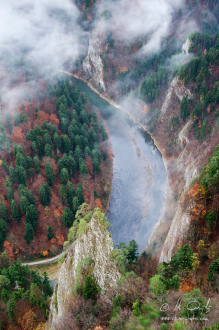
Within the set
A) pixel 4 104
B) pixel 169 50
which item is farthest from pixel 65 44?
pixel 4 104

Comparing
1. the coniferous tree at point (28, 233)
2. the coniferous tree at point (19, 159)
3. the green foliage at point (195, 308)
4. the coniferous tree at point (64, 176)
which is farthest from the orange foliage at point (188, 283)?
the coniferous tree at point (19, 159)

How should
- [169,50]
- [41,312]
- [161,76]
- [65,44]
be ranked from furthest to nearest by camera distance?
1. [65,44]
2. [169,50]
3. [161,76]
4. [41,312]

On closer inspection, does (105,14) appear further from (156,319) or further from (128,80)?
(156,319)

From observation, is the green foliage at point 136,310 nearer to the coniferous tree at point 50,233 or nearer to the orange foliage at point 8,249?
the coniferous tree at point 50,233

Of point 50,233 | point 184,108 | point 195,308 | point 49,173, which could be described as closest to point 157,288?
point 195,308

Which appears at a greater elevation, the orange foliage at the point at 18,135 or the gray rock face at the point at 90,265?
the orange foliage at the point at 18,135

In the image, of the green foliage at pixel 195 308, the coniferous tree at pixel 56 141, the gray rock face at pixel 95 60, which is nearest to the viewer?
the green foliage at pixel 195 308

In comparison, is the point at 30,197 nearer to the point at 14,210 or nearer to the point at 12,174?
the point at 14,210
